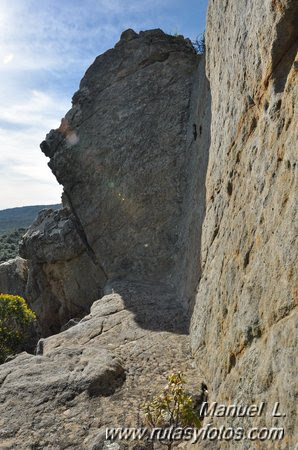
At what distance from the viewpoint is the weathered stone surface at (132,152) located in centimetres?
1725

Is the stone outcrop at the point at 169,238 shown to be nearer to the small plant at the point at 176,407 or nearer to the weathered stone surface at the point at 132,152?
the weathered stone surface at the point at 132,152

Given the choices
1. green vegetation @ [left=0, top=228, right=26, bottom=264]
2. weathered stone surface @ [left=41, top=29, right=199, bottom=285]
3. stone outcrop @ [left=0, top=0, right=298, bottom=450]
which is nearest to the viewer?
stone outcrop @ [left=0, top=0, right=298, bottom=450]

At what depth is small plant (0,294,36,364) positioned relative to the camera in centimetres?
1965

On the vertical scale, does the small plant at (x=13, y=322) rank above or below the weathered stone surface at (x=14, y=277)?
below

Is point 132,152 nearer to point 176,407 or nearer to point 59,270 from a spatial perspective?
point 59,270

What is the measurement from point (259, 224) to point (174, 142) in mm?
12722

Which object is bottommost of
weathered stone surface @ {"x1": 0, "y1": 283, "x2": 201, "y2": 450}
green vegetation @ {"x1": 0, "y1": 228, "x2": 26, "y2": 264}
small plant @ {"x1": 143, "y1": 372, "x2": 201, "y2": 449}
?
weathered stone surface @ {"x1": 0, "y1": 283, "x2": 201, "y2": 450}

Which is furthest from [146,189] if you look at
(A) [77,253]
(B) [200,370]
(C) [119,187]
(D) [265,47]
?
(D) [265,47]

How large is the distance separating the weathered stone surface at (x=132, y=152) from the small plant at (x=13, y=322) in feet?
16.8

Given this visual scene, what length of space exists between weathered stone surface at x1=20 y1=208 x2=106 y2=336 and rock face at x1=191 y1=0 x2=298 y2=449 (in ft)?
39.4

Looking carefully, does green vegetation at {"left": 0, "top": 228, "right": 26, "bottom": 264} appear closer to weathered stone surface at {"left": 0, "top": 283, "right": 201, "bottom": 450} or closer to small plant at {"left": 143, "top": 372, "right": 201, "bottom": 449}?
weathered stone surface at {"left": 0, "top": 283, "right": 201, "bottom": 450}

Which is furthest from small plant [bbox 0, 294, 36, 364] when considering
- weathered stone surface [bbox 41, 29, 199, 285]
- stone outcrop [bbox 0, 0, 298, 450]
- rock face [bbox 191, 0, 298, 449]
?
rock face [bbox 191, 0, 298, 449]

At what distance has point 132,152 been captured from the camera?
61.7 ft

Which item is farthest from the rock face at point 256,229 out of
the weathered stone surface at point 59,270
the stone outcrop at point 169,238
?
the weathered stone surface at point 59,270
